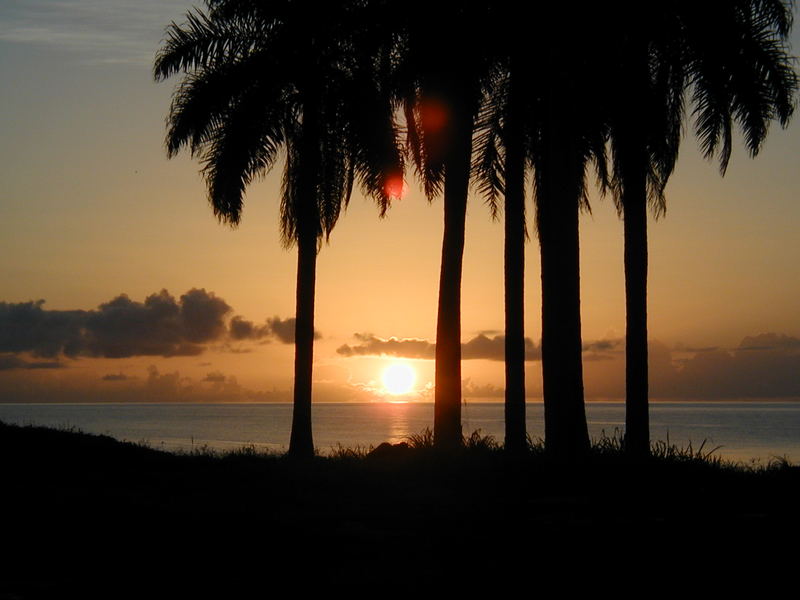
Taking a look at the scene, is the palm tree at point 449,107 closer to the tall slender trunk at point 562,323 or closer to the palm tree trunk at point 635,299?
the tall slender trunk at point 562,323

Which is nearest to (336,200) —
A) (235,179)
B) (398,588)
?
(235,179)

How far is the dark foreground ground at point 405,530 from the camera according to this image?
22.1ft

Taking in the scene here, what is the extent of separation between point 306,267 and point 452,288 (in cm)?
506

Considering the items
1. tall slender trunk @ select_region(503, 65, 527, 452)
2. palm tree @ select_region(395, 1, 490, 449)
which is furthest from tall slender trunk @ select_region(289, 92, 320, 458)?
tall slender trunk @ select_region(503, 65, 527, 452)

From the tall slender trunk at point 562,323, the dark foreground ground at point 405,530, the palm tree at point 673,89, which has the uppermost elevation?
the palm tree at point 673,89

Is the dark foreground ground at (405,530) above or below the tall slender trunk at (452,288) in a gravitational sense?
below

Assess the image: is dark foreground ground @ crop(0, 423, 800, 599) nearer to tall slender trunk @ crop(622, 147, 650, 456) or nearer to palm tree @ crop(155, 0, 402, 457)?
tall slender trunk @ crop(622, 147, 650, 456)

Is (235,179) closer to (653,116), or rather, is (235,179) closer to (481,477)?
(653,116)

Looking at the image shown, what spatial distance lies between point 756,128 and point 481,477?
1051 cm

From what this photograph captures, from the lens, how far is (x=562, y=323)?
15.9m

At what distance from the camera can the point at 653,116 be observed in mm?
19438

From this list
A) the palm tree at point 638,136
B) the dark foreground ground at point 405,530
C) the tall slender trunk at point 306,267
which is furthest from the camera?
the tall slender trunk at point 306,267

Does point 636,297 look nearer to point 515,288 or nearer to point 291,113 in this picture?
point 515,288

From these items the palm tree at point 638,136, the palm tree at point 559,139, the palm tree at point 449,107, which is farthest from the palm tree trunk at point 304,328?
the palm tree at point 638,136
